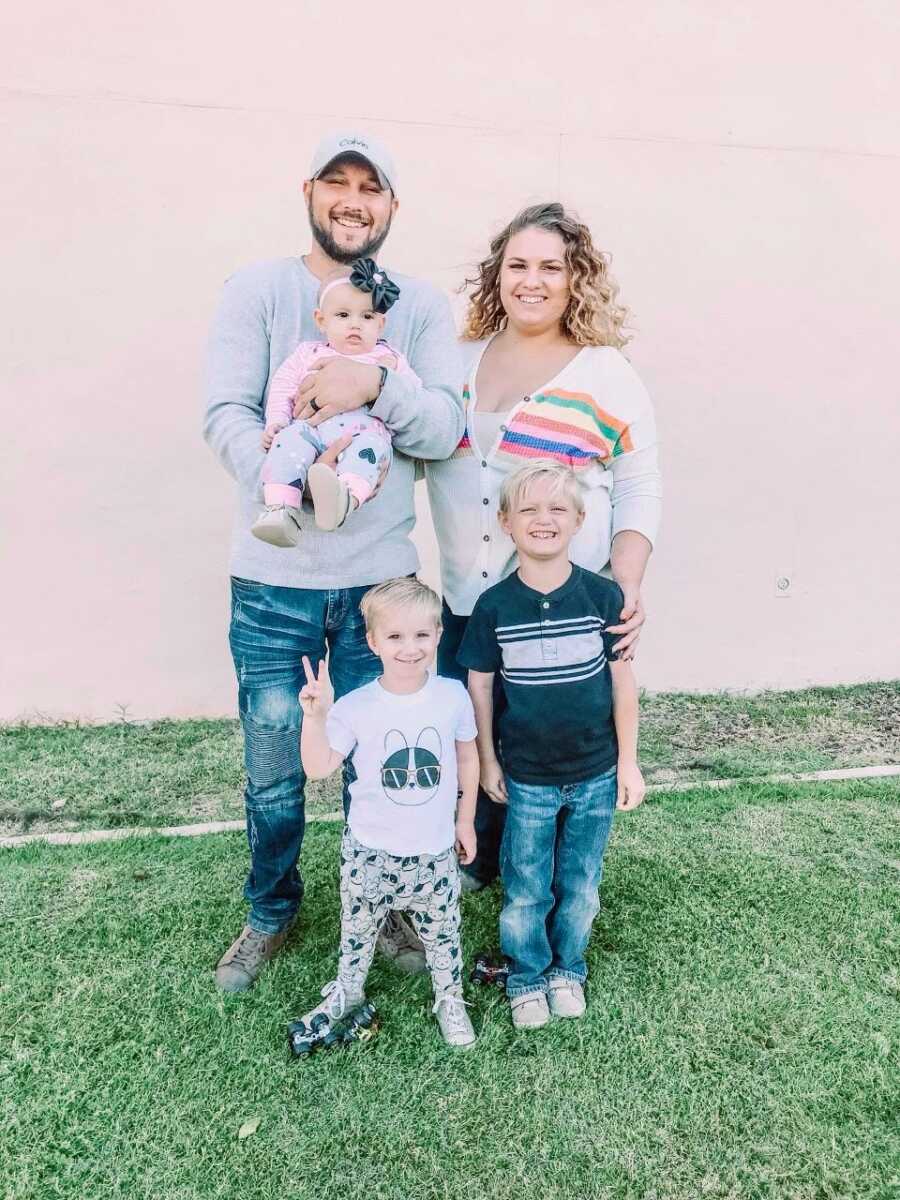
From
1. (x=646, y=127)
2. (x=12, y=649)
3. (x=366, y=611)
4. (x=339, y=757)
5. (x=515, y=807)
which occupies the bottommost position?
(x=12, y=649)

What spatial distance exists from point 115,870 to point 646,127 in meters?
4.35

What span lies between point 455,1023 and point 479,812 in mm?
735

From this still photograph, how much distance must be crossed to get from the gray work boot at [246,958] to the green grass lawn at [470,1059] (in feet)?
0.16

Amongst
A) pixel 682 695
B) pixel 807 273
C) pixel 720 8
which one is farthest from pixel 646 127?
pixel 682 695

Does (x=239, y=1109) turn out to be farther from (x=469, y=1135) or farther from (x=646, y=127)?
(x=646, y=127)

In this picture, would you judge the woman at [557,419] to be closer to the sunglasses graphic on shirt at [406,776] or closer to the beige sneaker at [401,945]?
the sunglasses graphic on shirt at [406,776]

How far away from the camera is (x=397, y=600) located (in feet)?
7.12

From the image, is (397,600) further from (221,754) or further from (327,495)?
(221,754)

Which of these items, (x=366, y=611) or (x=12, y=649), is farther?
(x=12, y=649)

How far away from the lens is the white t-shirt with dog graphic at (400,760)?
2.23 metres

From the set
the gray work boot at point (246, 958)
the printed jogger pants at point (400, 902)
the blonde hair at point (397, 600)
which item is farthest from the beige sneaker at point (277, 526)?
the gray work boot at point (246, 958)

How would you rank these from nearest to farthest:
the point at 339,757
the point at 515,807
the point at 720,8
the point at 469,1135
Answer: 1. the point at 469,1135
2. the point at 339,757
3. the point at 515,807
4. the point at 720,8

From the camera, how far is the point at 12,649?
4738 mm

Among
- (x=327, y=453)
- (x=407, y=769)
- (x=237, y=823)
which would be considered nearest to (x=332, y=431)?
(x=327, y=453)
